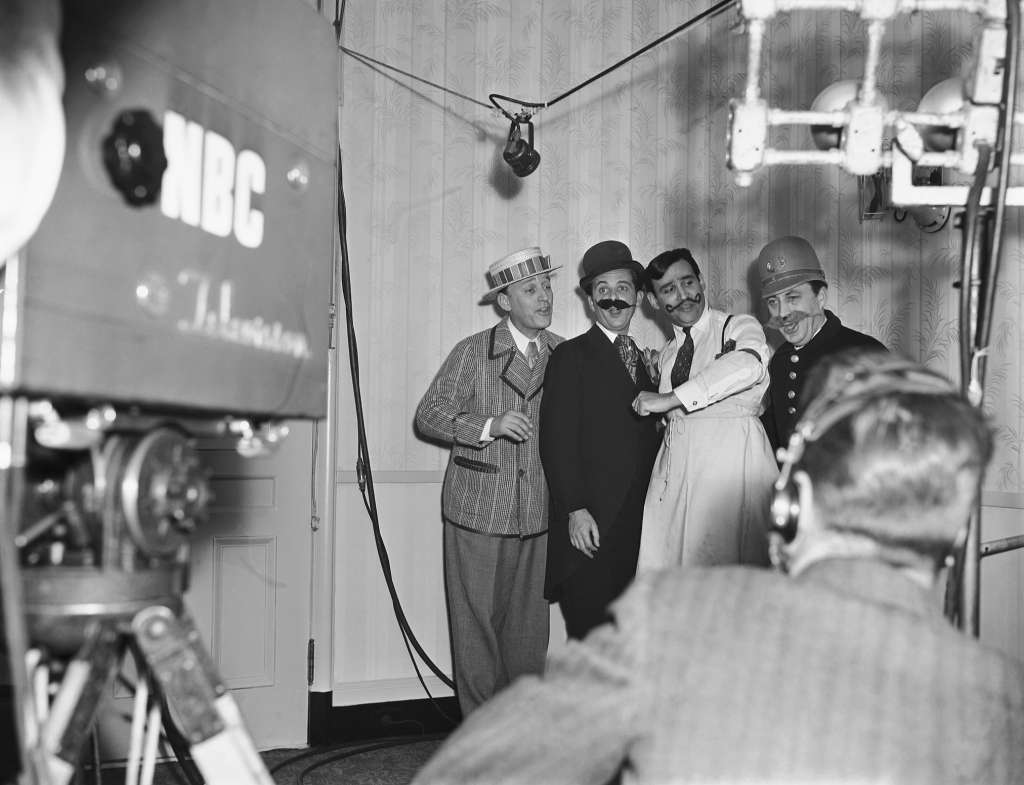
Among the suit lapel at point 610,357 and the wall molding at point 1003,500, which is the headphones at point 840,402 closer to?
the wall molding at point 1003,500

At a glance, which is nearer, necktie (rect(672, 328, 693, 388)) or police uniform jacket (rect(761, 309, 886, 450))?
police uniform jacket (rect(761, 309, 886, 450))

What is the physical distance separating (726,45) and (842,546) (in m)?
3.36

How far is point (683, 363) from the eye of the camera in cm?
318

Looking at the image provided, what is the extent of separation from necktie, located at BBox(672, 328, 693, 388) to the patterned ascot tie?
0.58 ft

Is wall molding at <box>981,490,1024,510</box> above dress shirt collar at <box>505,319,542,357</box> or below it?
below

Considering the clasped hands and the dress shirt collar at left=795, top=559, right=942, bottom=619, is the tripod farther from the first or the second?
the clasped hands

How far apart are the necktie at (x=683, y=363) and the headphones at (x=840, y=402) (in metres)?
2.24

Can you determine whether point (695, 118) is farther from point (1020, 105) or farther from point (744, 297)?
point (1020, 105)

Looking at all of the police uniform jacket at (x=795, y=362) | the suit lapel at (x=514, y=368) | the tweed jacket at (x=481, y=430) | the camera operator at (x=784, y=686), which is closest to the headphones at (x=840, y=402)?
the camera operator at (x=784, y=686)

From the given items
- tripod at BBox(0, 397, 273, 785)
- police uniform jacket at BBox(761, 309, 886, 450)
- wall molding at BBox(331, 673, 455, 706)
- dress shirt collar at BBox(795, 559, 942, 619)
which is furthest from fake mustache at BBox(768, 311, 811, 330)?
tripod at BBox(0, 397, 273, 785)

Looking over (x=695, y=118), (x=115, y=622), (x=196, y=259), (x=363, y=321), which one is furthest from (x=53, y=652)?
(x=695, y=118)

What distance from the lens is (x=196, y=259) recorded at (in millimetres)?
905

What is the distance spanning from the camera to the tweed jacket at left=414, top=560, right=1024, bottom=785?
2.52ft

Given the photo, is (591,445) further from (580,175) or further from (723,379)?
(580,175)
